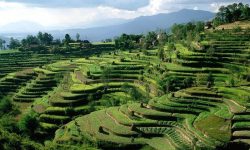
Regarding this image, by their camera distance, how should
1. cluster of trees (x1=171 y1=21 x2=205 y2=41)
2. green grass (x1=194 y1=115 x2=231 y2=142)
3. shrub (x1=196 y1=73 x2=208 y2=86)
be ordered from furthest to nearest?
cluster of trees (x1=171 y1=21 x2=205 y2=41), shrub (x1=196 y1=73 x2=208 y2=86), green grass (x1=194 y1=115 x2=231 y2=142)

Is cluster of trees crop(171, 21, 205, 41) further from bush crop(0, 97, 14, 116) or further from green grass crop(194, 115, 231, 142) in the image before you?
green grass crop(194, 115, 231, 142)

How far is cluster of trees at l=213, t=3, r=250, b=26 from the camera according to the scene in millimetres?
108681

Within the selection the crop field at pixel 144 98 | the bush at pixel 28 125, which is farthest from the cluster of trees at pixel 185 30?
the bush at pixel 28 125

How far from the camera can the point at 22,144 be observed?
49.4 m

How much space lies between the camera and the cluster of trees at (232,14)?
108681mm

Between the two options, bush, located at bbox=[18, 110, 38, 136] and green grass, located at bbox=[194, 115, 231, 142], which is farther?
bush, located at bbox=[18, 110, 38, 136]

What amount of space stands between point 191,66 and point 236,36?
1781 cm

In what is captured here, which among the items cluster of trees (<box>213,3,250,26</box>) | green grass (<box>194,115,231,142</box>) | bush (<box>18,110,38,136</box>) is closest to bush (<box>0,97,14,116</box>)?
bush (<box>18,110,38,136</box>)

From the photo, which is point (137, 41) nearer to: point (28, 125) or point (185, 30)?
point (185, 30)

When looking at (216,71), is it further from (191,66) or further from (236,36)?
(236,36)

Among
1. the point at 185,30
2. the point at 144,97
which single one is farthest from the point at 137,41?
the point at 144,97

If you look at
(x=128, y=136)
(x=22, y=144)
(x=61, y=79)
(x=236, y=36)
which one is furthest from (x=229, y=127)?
(x=61, y=79)

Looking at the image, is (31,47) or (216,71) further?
(31,47)

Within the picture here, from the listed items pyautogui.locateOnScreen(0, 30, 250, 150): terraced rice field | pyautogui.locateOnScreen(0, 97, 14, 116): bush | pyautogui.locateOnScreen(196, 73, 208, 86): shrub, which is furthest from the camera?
pyautogui.locateOnScreen(0, 97, 14, 116): bush
